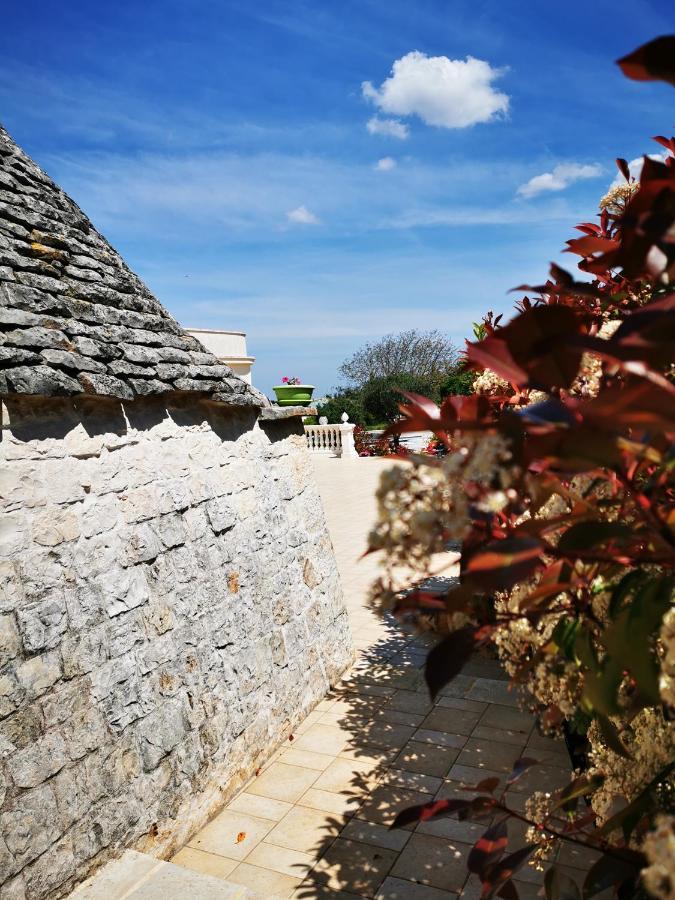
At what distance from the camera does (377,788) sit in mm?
3930

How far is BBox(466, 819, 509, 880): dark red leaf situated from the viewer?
4.96ft

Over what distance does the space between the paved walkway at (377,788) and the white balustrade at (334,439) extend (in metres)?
17.4

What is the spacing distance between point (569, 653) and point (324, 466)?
2011 centimetres

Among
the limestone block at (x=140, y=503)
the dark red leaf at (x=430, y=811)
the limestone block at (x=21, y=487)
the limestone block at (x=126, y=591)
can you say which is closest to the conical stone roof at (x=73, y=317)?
the limestone block at (x=21, y=487)

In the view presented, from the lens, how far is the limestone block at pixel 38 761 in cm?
268

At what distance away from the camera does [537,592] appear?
1.11 meters

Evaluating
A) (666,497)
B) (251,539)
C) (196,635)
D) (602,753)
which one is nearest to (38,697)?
(196,635)

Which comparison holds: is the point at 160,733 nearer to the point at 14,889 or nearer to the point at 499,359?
the point at 14,889

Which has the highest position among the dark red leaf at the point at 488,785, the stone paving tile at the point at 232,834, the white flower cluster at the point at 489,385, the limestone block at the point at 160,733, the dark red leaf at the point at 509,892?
the white flower cluster at the point at 489,385

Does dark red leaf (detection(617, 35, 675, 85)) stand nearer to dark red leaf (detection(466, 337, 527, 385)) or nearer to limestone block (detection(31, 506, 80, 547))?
dark red leaf (detection(466, 337, 527, 385))

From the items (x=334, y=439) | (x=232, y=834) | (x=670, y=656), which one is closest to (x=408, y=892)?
(x=232, y=834)

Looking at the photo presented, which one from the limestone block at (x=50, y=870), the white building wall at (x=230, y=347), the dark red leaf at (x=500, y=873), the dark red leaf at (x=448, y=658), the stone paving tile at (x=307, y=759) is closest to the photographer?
the dark red leaf at (x=448, y=658)

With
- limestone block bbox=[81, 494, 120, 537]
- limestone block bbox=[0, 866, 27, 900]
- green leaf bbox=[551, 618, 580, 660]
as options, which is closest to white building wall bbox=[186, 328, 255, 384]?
limestone block bbox=[81, 494, 120, 537]

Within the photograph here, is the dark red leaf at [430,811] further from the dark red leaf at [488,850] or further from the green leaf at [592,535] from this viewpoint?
the green leaf at [592,535]
